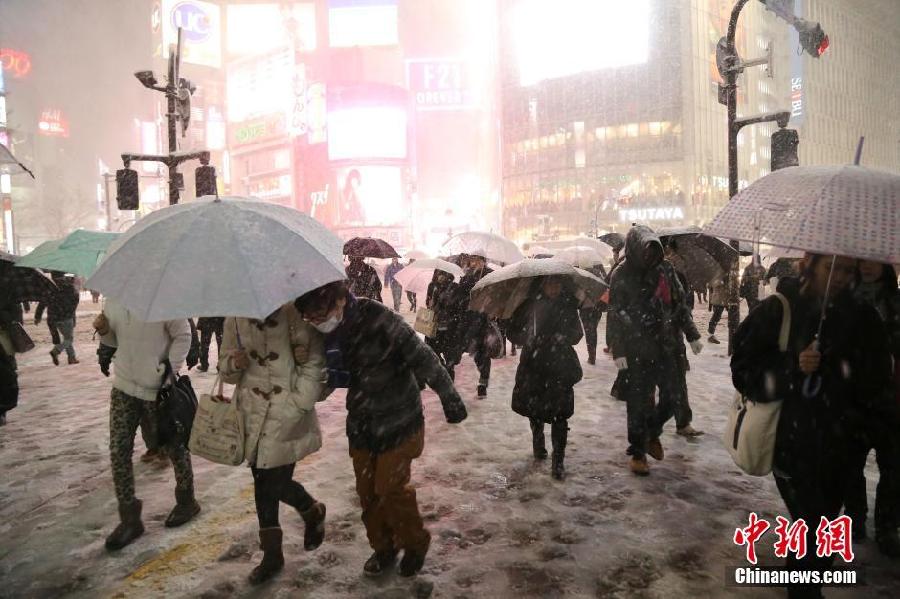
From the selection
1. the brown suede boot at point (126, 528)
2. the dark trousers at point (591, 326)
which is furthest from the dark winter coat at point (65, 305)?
the dark trousers at point (591, 326)

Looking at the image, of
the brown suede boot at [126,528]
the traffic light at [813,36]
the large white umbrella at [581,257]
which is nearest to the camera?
the brown suede boot at [126,528]

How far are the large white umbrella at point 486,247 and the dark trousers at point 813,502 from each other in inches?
219

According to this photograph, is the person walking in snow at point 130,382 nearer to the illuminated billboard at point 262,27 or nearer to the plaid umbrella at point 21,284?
the plaid umbrella at point 21,284

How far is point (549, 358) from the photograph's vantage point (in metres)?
5.00

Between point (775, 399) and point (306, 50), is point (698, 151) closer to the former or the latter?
point (306, 50)

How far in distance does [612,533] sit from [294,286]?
279cm

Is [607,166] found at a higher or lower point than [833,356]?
higher

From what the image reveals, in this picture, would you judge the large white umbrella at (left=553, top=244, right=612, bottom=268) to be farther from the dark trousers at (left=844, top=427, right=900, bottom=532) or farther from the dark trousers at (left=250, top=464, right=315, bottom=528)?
the dark trousers at (left=250, top=464, right=315, bottom=528)

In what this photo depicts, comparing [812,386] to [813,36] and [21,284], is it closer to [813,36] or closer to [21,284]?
[21,284]

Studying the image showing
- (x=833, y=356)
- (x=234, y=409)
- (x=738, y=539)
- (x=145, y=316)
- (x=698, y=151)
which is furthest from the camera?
(x=698, y=151)

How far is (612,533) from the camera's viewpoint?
3955mm

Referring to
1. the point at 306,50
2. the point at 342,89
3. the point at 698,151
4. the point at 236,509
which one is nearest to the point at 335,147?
the point at 342,89

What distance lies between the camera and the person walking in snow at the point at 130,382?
3955 millimetres

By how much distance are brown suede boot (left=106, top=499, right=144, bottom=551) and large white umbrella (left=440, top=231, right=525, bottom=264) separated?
5313mm
